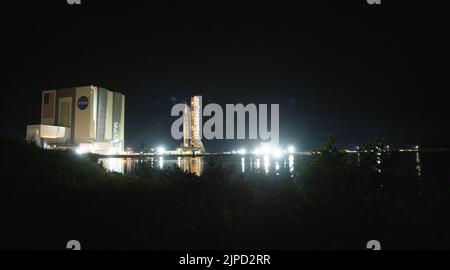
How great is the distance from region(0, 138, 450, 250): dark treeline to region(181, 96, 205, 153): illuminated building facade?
124562 millimetres

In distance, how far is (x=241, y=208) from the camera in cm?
845

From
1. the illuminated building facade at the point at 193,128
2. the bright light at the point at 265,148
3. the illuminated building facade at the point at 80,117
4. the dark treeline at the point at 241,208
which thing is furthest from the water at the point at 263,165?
the bright light at the point at 265,148

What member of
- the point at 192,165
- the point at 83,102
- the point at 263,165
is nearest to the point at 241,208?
the point at 263,165

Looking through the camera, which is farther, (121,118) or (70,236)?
(121,118)

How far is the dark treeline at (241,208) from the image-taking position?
664 centimetres

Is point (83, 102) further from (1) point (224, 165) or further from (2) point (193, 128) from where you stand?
(1) point (224, 165)

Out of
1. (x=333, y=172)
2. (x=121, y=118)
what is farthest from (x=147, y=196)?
(x=121, y=118)

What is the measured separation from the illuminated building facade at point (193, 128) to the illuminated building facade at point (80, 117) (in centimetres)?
3209

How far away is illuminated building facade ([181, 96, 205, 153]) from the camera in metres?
136

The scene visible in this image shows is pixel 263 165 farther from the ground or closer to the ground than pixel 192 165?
farther from the ground

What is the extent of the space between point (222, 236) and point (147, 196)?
3129 millimetres

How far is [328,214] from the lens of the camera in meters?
8.15

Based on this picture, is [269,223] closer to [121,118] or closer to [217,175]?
[217,175]

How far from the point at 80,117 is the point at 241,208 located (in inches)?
4757
